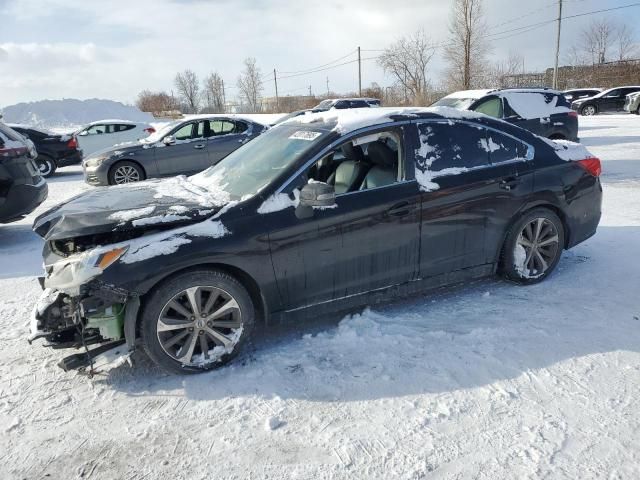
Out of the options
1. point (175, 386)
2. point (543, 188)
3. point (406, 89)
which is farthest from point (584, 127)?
point (406, 89)

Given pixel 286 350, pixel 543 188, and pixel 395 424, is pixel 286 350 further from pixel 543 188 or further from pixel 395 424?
pixel 543 188

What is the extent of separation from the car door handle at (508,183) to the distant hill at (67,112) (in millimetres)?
48492

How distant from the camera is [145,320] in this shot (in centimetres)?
314

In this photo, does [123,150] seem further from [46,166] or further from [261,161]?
[261,161]

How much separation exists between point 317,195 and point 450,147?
1.41 meters

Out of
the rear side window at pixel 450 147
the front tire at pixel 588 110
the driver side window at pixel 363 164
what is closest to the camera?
the driver side window at pixel 363 164

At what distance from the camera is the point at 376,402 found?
296 centimetres

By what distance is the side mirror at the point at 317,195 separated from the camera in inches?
132

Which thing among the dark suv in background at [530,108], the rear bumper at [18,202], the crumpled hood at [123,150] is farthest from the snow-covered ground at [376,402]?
the dark suv in background at [530,108]

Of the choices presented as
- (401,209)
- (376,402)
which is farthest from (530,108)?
(376,402)

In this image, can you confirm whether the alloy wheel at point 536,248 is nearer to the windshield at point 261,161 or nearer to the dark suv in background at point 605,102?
the windshield at point 261,161

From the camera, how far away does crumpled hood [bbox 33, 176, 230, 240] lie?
10.5 ft

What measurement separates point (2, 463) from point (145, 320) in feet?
3.34

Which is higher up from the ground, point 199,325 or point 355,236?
point 355,236
